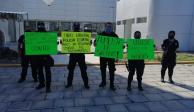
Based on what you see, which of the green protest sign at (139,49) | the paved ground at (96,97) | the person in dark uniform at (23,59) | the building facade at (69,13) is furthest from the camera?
the building facade at (69,13)

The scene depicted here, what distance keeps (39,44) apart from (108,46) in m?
1.86

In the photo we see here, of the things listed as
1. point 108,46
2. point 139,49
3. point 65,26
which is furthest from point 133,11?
point 65,26

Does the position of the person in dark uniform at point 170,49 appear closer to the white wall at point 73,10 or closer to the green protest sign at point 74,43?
the green protest sign at point 74,43

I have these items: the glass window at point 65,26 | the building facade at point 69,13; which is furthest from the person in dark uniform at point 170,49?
the glass window at point 65,26

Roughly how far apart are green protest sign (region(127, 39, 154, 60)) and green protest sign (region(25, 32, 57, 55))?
6.78ft

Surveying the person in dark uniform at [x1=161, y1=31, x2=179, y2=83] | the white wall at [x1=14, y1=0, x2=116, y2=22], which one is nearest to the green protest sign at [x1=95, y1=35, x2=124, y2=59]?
the person in dark uniform at [x1=161, y1=31, x2=179, y2=83]

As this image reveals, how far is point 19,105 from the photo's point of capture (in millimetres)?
5117

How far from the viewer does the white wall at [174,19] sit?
14500 millimetres

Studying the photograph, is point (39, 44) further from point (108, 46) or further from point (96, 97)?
point (96, 97)

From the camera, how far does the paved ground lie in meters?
5.03

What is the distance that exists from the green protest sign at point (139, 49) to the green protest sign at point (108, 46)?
0.30m

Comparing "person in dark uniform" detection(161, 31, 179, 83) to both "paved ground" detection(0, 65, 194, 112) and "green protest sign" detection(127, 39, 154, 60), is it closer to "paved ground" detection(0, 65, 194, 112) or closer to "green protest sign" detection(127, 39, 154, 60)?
"green protest sign" detection(127, 39, 154, 60)

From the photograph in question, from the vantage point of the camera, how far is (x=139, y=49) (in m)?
6.29

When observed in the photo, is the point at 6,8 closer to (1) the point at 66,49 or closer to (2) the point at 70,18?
→ (1) the point at 66,49
